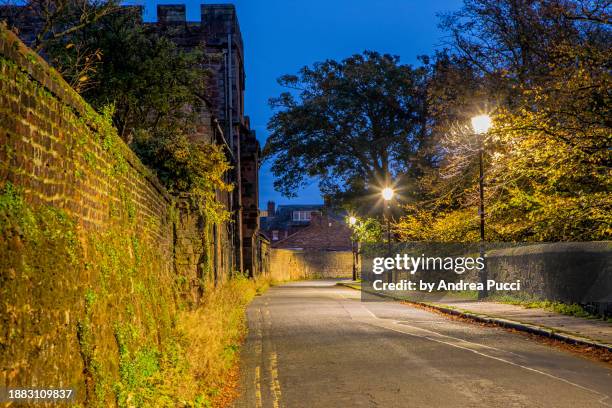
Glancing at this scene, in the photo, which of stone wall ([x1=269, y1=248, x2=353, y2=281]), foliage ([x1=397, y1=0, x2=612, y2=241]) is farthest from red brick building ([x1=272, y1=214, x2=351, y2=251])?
foliage ([x1=397, y1=0, x2=612, y2=241])

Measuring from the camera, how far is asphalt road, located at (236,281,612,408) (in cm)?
829

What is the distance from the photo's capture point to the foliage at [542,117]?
50.7 feet

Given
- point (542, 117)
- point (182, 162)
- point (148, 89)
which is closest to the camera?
point (542, 117)

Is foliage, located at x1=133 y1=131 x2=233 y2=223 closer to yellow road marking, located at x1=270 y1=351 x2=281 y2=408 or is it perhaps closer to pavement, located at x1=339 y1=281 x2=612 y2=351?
yellow road marking, located at x1=270 y1=351 x2=281 y2=408

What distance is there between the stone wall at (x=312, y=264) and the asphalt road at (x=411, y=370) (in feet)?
157

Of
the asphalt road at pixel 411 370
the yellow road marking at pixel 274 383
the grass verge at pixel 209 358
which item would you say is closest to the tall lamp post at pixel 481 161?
the asphalt road at pixel 411 370

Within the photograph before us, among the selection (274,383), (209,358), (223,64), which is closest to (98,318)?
(209,358)

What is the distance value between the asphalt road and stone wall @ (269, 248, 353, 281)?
47.8 meters

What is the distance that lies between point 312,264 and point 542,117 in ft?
204

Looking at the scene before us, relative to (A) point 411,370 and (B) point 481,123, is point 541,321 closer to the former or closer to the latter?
(B) point 481,123

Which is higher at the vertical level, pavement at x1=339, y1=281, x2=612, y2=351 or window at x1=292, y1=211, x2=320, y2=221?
window at x1=292, y1=211, x2=320, y2=221

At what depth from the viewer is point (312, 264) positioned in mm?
77438

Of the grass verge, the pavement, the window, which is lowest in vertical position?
the pavement

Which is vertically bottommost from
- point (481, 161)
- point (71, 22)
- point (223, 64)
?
point (481, 161)
